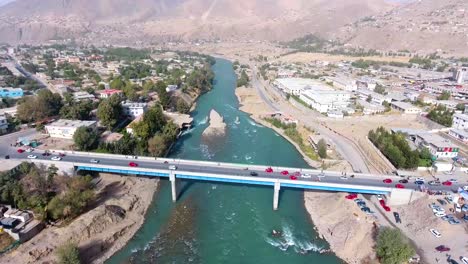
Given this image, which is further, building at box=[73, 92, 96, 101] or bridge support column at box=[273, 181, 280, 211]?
building at box=[73, 92, 96, 101]

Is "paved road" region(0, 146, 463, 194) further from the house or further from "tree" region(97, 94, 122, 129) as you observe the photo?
the house

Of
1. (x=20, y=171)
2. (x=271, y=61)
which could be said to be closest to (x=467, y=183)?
(x=20, y=171)

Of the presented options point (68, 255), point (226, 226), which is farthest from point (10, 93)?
point (226, 226)

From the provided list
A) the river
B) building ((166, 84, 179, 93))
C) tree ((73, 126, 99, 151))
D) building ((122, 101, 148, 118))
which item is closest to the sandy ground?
the river

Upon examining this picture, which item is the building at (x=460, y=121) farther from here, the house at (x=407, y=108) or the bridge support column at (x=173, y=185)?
the bridge support column at (x=173, y=185)

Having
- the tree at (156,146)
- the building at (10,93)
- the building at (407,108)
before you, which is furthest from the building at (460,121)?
the building at (10,93)

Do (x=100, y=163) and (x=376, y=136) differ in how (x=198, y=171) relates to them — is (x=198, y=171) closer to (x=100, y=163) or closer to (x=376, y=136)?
(x=100, y=163)
